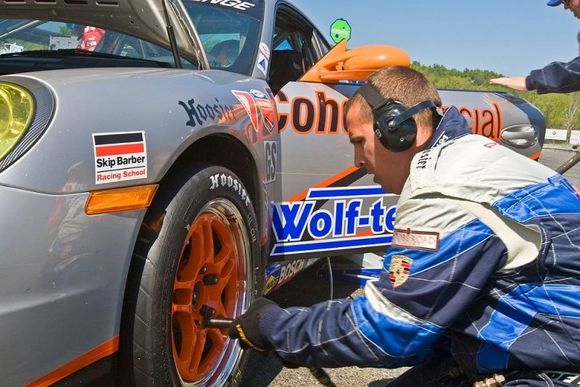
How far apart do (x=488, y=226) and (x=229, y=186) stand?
3.35ft

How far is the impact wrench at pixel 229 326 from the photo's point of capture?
1743 mm

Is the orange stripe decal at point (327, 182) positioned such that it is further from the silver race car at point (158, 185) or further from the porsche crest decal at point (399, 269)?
the porsche crest decal at point (399, 269)

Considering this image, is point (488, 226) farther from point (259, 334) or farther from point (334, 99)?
point (334, 99)

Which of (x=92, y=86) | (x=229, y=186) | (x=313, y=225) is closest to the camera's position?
(x=92, y=86)

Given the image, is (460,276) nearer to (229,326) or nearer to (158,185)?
(229,326)

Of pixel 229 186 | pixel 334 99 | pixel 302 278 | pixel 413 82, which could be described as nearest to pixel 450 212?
pixel 413 82

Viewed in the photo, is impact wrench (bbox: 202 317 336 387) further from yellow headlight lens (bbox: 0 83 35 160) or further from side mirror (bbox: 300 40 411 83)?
side mirror (bbox: 300 40 411 83)

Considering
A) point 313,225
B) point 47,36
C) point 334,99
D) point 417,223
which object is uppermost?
point 47,36

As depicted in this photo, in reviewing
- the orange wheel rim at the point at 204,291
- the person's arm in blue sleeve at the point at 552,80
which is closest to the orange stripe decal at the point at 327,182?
the orange wheel rim at the point at 204,291

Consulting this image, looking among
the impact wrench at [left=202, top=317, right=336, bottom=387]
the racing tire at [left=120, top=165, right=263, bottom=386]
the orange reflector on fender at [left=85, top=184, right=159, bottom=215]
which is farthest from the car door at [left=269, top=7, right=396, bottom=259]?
the orange reflector on fender at [left=85, top=184, right=159, bottom=215]

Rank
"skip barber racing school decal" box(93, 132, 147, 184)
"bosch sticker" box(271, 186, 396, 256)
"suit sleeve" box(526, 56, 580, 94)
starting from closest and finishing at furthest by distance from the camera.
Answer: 1. "skip barber racing school decal" box(93, 132, 147, 184)
2. "bosch sticker" box(271, 186, 396, 256)
3. "suit sleeve" box(526, 56, 580, 94)

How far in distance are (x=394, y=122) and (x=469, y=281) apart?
43 cm

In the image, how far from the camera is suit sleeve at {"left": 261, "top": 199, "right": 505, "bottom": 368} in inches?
51.2

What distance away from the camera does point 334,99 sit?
2.93 m
